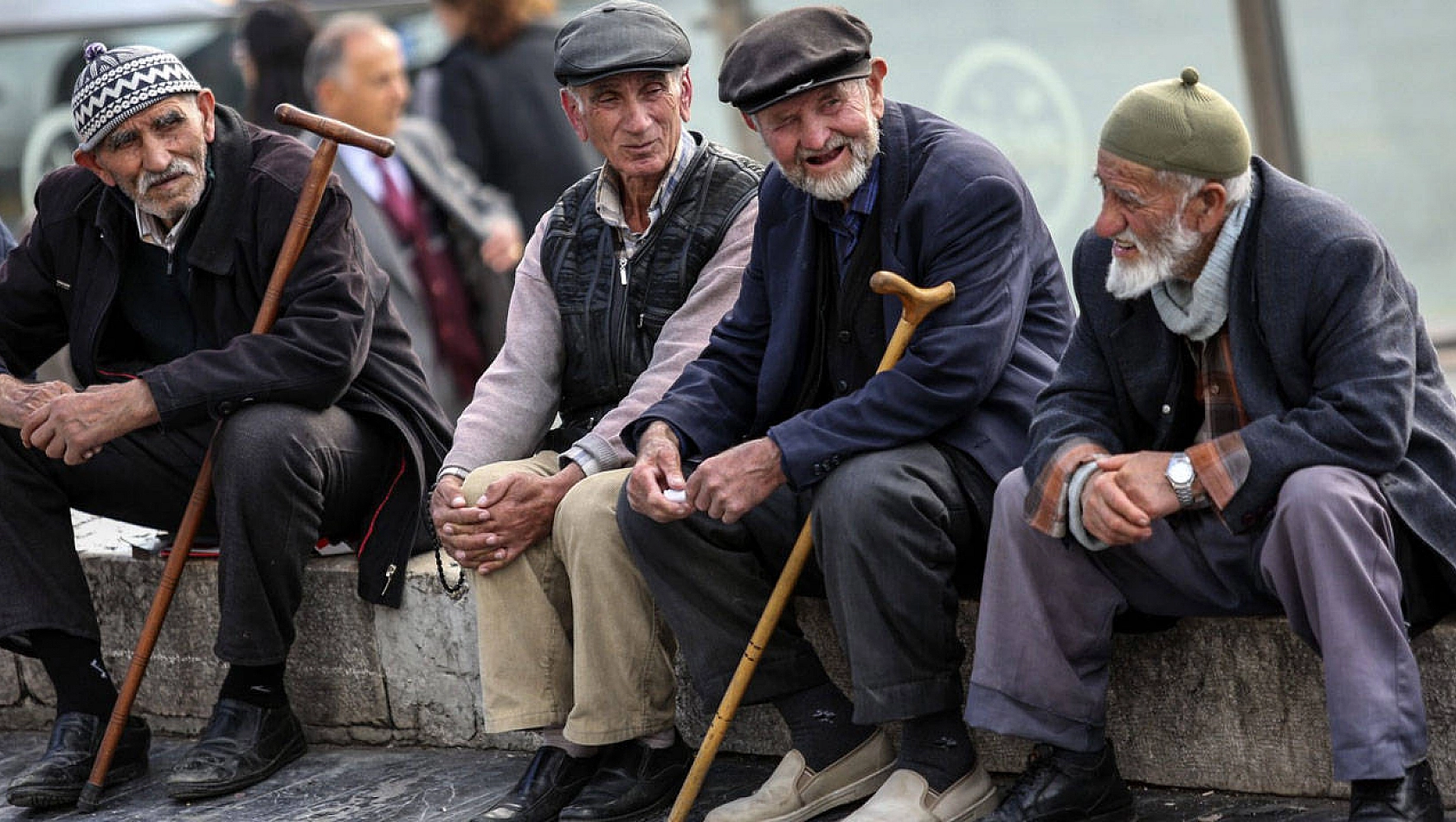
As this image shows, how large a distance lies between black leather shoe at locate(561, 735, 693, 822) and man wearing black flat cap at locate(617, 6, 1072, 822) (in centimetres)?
25

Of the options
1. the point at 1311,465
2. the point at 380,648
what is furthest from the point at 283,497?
the point at 1311,465

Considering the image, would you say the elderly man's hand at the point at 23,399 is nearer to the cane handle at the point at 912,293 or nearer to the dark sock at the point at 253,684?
the dark sock at the point at 253,684

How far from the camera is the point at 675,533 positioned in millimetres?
3918

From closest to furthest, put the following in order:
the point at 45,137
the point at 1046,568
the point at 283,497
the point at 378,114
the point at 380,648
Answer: the point at 1046,568
the point at 283,497
the point at 380,648
the point at 378,114
the point at 45,137

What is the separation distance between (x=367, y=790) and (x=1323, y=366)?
2.41 m

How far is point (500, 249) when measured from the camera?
6.19 metres

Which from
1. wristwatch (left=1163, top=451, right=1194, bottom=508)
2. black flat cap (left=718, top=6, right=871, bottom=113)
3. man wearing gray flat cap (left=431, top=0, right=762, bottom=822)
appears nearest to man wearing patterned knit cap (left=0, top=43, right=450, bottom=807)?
man wearing gray flat cap (left=431, top=0, right=762, bottom=822)

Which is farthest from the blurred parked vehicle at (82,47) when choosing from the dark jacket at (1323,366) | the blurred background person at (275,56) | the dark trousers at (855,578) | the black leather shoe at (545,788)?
the dark jacket at (1323,366)

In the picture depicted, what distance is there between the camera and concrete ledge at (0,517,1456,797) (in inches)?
147

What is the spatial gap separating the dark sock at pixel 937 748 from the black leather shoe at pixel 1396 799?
2.52ft

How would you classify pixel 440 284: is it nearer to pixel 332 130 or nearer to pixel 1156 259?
pixel 332 130

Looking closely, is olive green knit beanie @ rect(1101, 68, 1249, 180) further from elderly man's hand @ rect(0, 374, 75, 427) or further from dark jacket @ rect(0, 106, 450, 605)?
elderly man's hand @ rect(0, 374, 75, 427)

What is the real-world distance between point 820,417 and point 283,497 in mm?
1421

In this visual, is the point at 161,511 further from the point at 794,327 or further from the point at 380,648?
the point at 794,327
